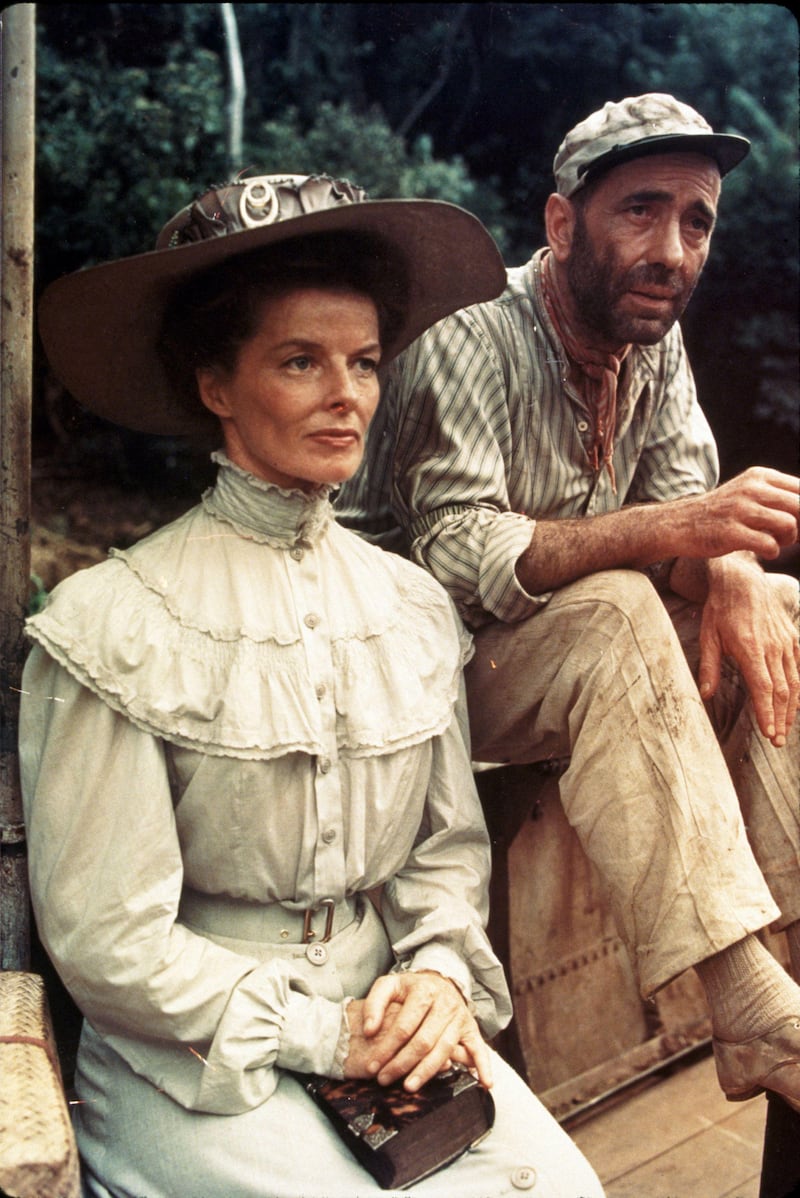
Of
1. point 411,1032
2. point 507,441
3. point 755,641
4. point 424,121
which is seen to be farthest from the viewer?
point 424,121

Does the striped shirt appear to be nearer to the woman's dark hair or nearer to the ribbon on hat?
the woman's dark hair

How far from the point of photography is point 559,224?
245cm

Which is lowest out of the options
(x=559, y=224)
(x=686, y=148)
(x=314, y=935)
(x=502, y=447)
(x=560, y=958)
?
(x=560, y=958)

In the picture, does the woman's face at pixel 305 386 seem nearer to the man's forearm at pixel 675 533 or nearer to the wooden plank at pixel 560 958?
the man's forearm at pixel 675 533

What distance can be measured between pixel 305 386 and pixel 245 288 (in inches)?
7.0

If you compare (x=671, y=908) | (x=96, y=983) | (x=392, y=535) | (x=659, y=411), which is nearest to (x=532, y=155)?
(x=659, y=411)

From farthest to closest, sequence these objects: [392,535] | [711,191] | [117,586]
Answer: [392,535]
[711,191]
[117,586]

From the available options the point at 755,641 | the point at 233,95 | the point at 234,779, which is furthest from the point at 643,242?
the point at 233,95

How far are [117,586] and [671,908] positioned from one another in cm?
105

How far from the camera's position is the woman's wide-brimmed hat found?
69.1 inches

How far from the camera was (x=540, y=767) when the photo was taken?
107 inches

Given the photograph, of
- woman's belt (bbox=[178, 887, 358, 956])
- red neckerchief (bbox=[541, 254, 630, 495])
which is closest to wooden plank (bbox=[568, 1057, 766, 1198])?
woman's belt (bbox=[178, 887, 358, 956])

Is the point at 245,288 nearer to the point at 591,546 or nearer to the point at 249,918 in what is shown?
the point at 591,546

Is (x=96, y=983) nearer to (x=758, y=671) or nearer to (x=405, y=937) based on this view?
(x=405, y=937)
